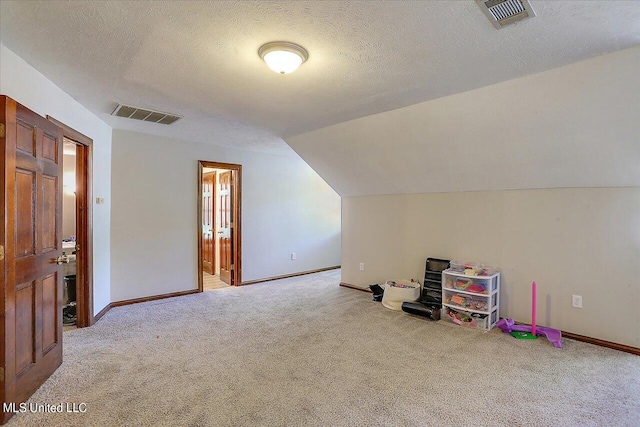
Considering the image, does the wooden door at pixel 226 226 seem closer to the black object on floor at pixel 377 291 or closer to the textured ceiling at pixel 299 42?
the black object on floor at pixel 377 291

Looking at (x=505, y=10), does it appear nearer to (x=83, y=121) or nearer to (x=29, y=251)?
(x=29, y=251)

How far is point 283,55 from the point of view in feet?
6.72

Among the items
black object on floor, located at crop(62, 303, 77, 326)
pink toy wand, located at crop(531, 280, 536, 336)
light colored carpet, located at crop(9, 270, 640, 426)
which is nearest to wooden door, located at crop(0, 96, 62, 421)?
light colored carpet, located at crop(9, 270, 640, 426)

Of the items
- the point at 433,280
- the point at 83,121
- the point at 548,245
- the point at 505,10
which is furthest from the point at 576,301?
the point at 83,121

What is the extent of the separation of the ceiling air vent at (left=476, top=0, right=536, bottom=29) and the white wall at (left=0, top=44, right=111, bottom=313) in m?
2.97

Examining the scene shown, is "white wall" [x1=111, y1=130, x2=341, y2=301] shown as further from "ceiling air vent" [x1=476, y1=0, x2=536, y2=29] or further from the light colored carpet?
"ceiling air vent" [x1=476, y1=0, x2=536, y2=29]

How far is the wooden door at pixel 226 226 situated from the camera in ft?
17.7

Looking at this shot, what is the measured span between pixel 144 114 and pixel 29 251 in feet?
6.27

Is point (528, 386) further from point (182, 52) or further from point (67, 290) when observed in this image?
point (67, 290)

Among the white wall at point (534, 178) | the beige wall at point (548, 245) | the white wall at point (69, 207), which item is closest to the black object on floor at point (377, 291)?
the beige wall at point (548, 245)

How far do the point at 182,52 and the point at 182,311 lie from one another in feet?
9.89

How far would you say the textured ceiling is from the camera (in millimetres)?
1682

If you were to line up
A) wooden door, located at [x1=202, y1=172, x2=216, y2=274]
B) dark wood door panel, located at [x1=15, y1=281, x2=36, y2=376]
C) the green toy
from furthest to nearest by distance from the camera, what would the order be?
1. wooden door, located at [x1=202, y1=172, x2=216, y2=274]
2. the green toy
3. dark wood door panel, located at [x1=15, y1=281, x2=36, y2=376]

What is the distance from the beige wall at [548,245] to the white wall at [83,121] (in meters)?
3.81
